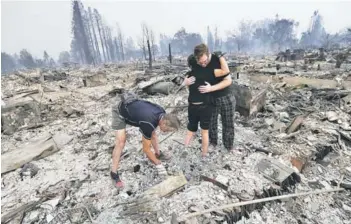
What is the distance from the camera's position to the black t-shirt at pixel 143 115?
2648 mm

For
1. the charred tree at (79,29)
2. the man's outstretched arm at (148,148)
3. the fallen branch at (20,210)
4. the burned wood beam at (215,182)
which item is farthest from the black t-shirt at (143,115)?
the charred tree at (79,29)

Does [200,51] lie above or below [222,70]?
above

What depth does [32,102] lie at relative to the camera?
5680 millimetres

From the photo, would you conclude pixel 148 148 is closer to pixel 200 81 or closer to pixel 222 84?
pixel 200 81

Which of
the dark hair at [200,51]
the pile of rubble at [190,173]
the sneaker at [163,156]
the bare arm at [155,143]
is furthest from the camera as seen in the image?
the sneaker at [163,156]

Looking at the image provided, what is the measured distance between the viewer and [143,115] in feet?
8.68

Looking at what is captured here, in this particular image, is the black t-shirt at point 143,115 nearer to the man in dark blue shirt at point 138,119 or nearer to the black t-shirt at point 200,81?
the man in dark blue shirt at point 138,119

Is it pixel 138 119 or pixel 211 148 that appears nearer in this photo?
pixel 138 119

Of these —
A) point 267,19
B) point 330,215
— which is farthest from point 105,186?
point 267,19

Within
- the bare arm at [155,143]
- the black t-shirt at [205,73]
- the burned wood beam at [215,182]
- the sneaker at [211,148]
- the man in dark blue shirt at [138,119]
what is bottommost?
the burned wood beam at [215,182]

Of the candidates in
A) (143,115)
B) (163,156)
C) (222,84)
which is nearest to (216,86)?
(222,84)

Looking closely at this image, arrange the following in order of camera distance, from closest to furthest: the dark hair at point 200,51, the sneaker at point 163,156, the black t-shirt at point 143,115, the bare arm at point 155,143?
1. the black t-shirt at point 143,115
2. the dark hair at point 200,51
3. the bare arm at point 155,143
4. the sneaker at point 163,156

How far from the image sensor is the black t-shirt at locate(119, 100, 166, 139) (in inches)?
104

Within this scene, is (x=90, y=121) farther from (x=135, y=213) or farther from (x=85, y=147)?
(x=135, y=213)
